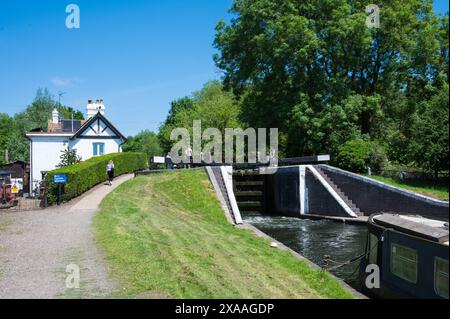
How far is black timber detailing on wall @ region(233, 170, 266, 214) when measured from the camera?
32031 millimetres

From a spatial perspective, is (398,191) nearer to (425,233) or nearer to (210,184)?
(210,184)

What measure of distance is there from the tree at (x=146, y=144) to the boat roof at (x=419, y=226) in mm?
77108

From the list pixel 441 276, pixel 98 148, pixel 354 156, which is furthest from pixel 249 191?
pixel 441 276

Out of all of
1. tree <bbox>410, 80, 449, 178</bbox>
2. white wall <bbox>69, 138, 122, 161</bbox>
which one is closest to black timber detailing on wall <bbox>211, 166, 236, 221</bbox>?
tree <bbox>410, 80, 449, 178</bbox>

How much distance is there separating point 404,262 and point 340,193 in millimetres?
17570

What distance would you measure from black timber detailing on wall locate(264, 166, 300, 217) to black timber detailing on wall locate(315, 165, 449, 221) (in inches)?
85.1

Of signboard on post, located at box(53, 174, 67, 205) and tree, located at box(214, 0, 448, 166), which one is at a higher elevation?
tree, located at box(214, 0, 448, 166)

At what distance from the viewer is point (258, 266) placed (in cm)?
1103

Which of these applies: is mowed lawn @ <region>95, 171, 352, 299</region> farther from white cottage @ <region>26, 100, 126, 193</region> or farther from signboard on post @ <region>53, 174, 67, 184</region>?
white cottage @ <region>26, 100, 126, 193</region>

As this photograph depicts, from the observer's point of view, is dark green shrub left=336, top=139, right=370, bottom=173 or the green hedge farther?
dark green shrub left=336, top=139, right=370, bottom=173

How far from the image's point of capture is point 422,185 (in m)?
23.8
